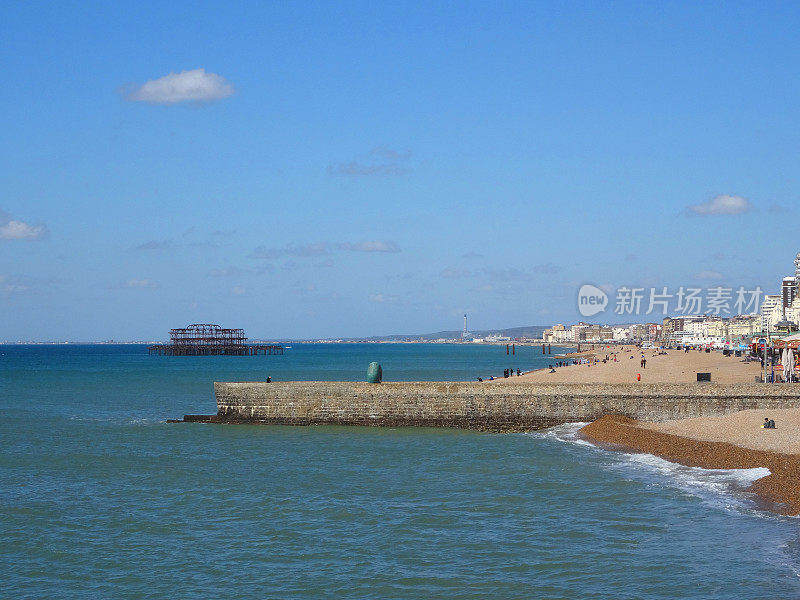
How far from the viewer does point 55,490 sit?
23.3 metres

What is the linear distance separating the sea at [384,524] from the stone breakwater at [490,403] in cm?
325

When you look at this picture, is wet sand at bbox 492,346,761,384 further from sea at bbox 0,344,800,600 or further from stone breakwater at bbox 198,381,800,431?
sea at bbox 0,344,800,600

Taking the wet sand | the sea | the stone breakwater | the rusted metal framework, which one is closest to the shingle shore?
the sea

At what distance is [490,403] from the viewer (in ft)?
116

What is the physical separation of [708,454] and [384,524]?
12.1 meters

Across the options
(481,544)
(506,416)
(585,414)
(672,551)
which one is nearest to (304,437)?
(506,416)

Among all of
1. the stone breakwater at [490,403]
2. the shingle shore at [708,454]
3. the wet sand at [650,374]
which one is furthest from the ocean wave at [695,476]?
the wet sand at [650,374]

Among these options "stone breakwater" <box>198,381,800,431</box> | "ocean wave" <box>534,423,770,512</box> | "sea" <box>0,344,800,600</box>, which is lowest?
"sea" <box>0,344,800,600</box>

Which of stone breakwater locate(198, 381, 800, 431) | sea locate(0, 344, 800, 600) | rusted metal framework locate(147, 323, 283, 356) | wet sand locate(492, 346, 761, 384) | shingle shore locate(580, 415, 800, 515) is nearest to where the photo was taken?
sea locate(0, 344, 800, 600)

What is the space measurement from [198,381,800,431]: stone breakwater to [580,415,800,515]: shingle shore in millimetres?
1206

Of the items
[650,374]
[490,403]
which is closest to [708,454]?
[490,403]

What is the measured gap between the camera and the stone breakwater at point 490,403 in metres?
34.0

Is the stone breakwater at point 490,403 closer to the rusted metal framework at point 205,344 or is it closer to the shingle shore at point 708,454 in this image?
the shingle shore at point 708,454

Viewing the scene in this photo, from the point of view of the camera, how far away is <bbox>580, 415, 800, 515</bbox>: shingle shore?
20156 millimetres
